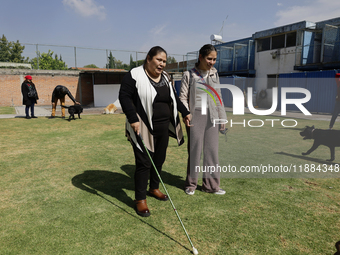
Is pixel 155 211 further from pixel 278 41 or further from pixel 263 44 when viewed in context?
pixel 263 44

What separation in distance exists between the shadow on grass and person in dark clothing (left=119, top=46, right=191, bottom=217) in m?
0.54

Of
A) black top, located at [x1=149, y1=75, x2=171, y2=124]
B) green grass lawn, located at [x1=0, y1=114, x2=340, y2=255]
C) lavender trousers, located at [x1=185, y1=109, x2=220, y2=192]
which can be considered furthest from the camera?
lavender trousers, located at [x1=185, y1=109, x2=220, y2=192]

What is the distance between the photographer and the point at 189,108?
137 inches

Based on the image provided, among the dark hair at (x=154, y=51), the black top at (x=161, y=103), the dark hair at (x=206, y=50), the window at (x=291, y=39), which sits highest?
the window at (x=291, y=39)

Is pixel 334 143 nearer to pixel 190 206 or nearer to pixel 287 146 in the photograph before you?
pixel 287 146

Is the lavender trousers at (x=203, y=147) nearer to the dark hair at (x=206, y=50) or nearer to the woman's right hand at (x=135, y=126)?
the dark hair at (x=206, y=50)

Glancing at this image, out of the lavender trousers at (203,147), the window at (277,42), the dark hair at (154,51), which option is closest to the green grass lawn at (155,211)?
the lavender trousers at (203,147)

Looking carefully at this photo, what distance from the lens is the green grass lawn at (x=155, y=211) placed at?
2.35 meters

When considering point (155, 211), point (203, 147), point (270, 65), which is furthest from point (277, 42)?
point (155, 211)

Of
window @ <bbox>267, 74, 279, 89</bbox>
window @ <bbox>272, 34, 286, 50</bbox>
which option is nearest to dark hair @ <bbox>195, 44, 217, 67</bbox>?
window @ <bbox>267, 74, 279, 89</bbox>

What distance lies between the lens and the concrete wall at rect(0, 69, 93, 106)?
2217 cm

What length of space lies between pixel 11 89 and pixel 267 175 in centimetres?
2429

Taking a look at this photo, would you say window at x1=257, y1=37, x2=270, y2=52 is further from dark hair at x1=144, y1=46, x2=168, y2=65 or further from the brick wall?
dark hair at x1=144, y1=46, x2=168, y2=65

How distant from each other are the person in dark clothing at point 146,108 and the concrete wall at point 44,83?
23.2 m
